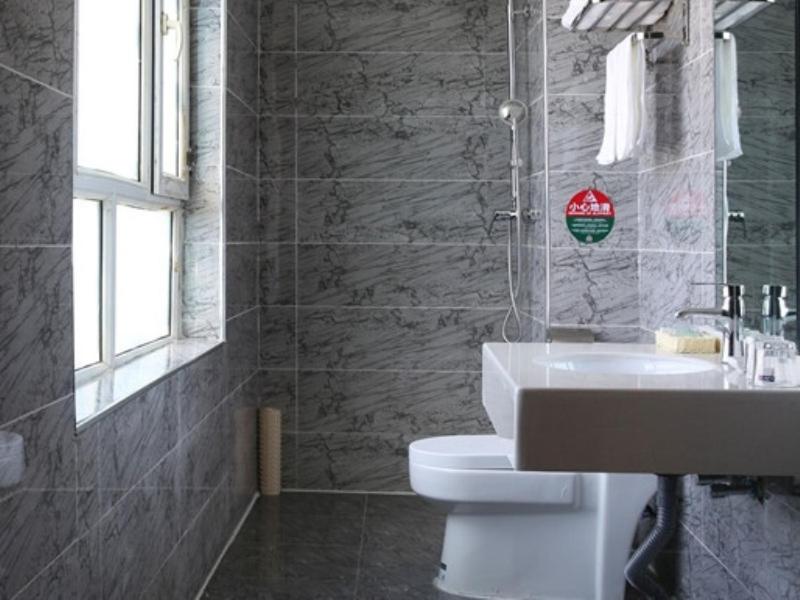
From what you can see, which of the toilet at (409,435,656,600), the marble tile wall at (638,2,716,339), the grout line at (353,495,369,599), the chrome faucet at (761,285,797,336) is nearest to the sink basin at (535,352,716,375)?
the chrome faucet at (761,285,797,336)

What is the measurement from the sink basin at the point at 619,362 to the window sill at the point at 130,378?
0.99 metres

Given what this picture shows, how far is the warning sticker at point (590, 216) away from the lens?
3.57 m

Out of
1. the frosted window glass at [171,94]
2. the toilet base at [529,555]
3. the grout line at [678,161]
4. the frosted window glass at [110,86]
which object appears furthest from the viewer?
the frosted window glass at [171,94]

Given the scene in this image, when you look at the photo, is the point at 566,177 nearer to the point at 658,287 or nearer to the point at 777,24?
the point at 658,287

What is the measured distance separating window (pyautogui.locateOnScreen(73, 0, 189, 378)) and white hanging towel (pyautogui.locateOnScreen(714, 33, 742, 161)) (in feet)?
5.21

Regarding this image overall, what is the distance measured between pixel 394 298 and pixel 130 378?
1949 millimetres

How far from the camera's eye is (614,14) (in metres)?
3.18

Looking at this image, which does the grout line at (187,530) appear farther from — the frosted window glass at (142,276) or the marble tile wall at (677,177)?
the marble tile wall at (677,177)

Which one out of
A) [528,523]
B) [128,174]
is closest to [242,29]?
[128,174]

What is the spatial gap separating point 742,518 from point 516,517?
2.72ft

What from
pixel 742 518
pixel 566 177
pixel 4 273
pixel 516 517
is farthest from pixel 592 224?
pixel 4 273

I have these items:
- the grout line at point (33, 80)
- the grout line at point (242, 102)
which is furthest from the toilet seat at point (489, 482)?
the grout line at point (33, 80)

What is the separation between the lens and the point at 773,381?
1922 millimetres

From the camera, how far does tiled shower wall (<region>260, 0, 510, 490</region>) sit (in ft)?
14.5
